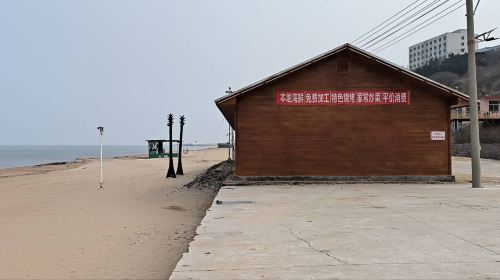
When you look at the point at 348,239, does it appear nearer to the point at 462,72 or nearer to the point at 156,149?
the point at 156,149

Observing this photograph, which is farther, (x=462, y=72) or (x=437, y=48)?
(x=437, y=48)

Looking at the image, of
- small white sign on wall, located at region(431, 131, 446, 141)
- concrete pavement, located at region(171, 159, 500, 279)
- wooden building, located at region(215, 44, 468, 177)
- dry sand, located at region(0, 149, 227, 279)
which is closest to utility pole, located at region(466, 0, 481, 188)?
wooden building, located at region(215, 44, 468, 177)

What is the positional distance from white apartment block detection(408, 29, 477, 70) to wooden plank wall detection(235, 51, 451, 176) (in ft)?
492

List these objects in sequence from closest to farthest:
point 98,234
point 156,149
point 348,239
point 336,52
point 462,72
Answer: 1. point 348,239
2. point 98,234
3. point 336,52
4. point 156,149
5. point 462,72

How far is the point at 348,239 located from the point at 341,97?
11.4 meters

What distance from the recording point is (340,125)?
715 inches

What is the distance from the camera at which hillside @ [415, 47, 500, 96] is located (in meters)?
118

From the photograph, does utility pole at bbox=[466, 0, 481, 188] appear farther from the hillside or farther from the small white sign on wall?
the hillside

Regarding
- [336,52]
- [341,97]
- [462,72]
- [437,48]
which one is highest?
[437,48]

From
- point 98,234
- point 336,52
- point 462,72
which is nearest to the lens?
point 98,234

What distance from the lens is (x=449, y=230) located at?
8.13m

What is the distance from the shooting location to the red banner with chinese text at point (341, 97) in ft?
59.5

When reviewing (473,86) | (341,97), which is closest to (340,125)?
(341,97)

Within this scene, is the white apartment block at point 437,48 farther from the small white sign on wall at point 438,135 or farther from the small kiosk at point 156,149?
the small white sign on wall at point 438,135
